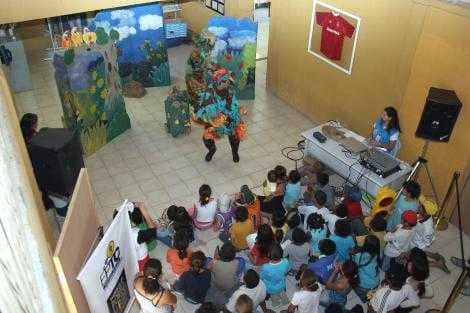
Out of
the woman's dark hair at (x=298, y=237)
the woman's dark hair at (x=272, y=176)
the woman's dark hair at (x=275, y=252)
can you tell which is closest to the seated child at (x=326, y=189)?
the woman's dark hair at (x=272, y=176)

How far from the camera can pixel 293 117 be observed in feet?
25.2

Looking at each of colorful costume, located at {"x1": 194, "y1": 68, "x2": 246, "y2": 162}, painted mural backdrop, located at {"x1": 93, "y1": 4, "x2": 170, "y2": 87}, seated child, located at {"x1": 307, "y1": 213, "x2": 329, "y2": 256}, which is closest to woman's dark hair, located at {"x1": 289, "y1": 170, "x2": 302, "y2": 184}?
seated child, located at {"x1": 307, "y1": 213, "x2": 329, "y2": 256}

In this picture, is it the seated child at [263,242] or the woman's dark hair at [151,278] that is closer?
the woman's dark hair at [151,278]

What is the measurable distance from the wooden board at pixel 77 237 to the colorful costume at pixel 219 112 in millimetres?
3004

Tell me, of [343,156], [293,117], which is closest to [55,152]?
[343,156]

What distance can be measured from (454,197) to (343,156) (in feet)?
4.70

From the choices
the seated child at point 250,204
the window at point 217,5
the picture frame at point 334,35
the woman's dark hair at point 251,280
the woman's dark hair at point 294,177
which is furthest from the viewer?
the window at point 217,5

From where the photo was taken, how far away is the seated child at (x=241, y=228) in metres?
4.48

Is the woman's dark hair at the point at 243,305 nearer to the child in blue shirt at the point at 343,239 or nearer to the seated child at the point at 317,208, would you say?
the child in blue shirt at the point at 343,239

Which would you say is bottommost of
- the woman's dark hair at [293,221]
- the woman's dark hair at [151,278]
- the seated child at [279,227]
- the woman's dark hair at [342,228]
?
the seated child at [279,227]

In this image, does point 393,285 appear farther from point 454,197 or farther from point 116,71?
point 116,71

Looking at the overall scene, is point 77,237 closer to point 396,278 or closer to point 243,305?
point 243,305

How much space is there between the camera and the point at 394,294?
363 cm

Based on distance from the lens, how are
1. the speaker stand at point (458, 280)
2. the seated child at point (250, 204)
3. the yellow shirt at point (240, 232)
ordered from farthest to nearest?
the seated child at point (250, 204) < the yellow shirt at point (240, 232) < the speaker stand at point (458, 280)
